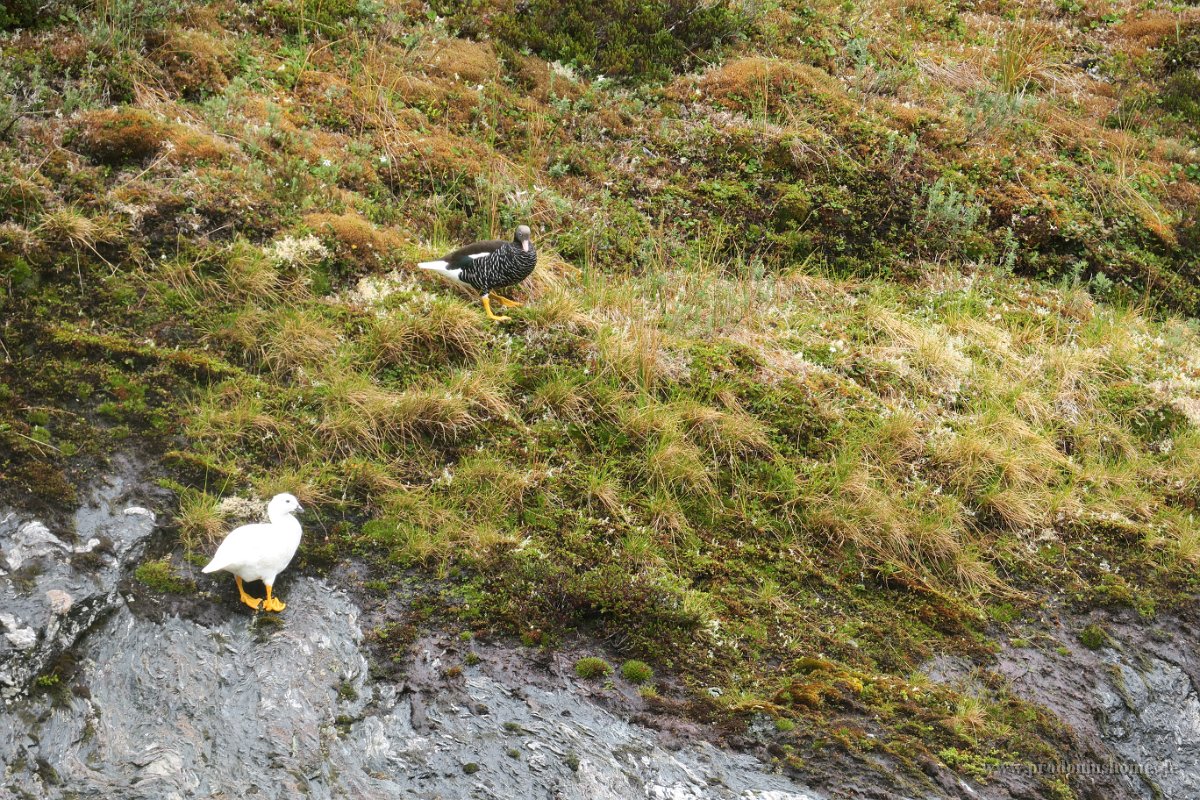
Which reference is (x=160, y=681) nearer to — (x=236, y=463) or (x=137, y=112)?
(x=236, y=463)

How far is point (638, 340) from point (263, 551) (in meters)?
3.57

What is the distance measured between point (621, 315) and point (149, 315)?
12.3ft

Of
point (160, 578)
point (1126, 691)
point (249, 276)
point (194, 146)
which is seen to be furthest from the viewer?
point (194, 146)

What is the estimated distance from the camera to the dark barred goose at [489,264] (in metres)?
7.63

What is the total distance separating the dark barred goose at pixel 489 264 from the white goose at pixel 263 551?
2.76 m

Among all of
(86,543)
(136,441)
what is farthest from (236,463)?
(86,543)

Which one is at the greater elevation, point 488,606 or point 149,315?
point 149,315

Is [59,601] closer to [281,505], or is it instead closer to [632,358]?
[281,505]

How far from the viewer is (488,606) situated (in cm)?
581

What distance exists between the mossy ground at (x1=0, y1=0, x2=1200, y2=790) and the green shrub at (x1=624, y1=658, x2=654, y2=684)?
144mm

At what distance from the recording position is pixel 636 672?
18.3ft

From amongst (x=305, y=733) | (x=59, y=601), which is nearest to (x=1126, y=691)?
(x=305, y=733)

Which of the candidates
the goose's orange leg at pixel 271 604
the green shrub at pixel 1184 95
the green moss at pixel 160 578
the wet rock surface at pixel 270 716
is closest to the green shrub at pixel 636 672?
the wet rock surface at pixel 270 716

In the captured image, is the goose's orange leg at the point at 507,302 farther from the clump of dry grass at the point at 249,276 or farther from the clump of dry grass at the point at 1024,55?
the clump of dry grass at the point at 1024,55
